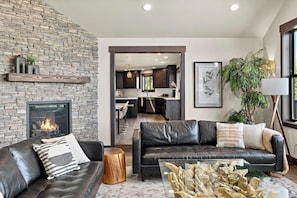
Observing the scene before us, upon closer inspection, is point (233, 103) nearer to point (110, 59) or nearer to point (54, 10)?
point (110, 59)

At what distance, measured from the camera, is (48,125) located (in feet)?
18.1

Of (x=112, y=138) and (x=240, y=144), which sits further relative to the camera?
(x=112, y=138)

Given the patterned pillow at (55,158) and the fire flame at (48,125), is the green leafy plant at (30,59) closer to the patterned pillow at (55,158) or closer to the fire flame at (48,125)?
the fire flame at (48,125)

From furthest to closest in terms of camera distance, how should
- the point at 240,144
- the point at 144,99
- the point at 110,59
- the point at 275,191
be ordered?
the point at 144,99
the point at 110,59
the point at 240,144
the point at 275,191

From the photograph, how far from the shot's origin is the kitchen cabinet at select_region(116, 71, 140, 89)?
15.3m

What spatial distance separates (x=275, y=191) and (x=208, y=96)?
13.6 ft

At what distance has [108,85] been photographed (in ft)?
20.8

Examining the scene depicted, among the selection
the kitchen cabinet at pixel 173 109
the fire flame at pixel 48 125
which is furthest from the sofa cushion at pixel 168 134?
the kitchen cabinet at pixel 173 109

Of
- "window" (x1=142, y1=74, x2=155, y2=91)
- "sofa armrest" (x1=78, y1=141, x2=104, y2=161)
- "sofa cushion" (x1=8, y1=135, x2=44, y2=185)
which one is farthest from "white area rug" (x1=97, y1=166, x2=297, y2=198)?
"window" (x1=142, y1=74, x2=155, y2=91)

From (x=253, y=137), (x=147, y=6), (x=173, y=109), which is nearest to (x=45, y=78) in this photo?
(x=147, y=6)

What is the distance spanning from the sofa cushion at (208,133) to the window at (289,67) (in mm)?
1552

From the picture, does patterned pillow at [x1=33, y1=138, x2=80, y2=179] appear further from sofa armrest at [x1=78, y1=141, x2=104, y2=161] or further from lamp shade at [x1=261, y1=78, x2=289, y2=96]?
lamp shade at [x1=261, y1=78, x2=289, y2=96]

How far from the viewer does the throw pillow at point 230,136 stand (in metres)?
4.32

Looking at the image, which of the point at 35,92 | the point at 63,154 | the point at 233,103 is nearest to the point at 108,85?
the point at 35,92
